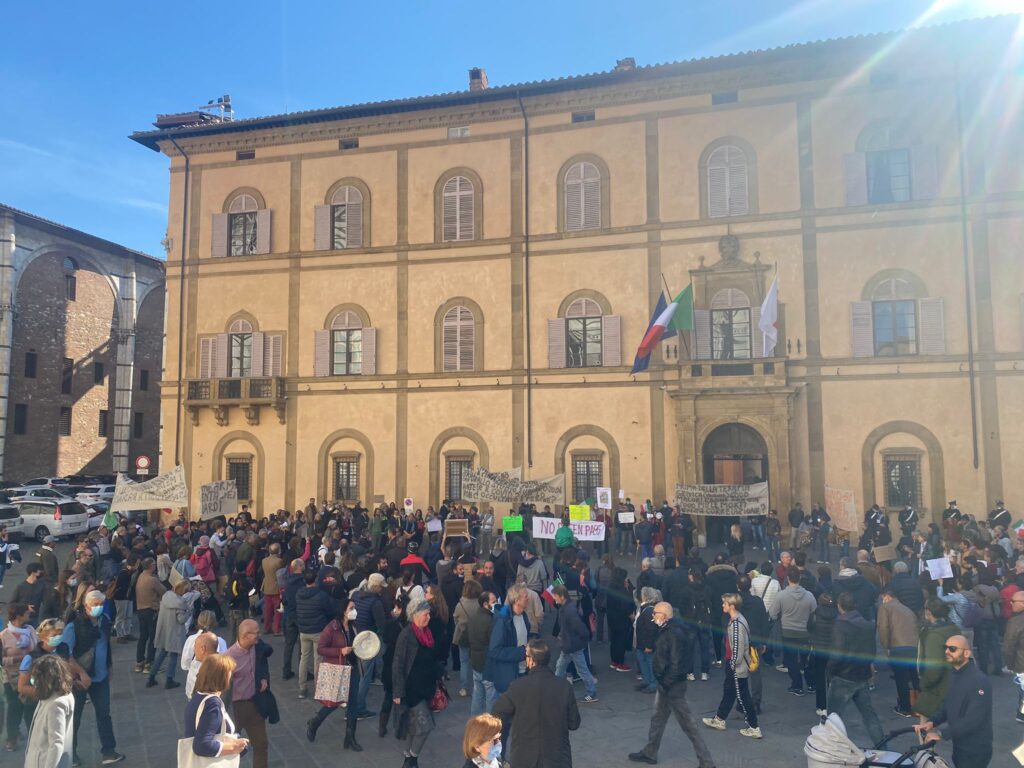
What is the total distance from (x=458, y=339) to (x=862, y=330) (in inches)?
520

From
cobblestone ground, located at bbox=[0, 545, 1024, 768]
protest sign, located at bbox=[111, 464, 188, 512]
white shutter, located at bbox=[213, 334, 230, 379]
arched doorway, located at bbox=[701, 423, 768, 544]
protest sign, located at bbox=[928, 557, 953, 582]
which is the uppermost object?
white shutter, located at bbox=[213, 334, 230, 379]

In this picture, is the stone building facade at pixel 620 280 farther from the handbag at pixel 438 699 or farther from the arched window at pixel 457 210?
the handbag at pixel 438 699

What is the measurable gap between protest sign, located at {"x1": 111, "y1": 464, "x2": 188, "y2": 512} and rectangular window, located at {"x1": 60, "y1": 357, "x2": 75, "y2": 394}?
79.6 feet

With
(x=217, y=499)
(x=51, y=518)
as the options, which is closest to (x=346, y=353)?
(x=217, y=499)

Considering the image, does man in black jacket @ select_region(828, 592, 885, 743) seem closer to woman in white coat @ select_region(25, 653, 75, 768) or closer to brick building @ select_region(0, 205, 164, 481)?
woman in white coat @ select_region(25, 653, 75, 768)

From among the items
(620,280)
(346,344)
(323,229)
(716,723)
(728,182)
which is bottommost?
(716,723)

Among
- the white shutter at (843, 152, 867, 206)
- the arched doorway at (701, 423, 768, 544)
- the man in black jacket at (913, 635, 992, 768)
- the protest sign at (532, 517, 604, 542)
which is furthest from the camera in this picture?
the arched doorway at (701, 423, 768, 544)

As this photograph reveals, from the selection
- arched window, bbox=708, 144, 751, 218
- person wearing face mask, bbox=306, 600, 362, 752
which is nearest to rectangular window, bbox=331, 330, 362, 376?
arched window, bbox=708, 144, 751, 218

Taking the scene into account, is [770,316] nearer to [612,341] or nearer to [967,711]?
[612,341]

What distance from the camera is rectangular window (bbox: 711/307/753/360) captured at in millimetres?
24922

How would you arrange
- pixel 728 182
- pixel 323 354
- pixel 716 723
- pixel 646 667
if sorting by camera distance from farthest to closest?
pixel 323 354 < pixel 728 182 < pixel 646 667 < pixel 716 723

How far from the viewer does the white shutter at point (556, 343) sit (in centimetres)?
2650

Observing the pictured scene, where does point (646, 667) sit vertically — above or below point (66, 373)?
below

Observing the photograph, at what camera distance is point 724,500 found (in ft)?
68.6
